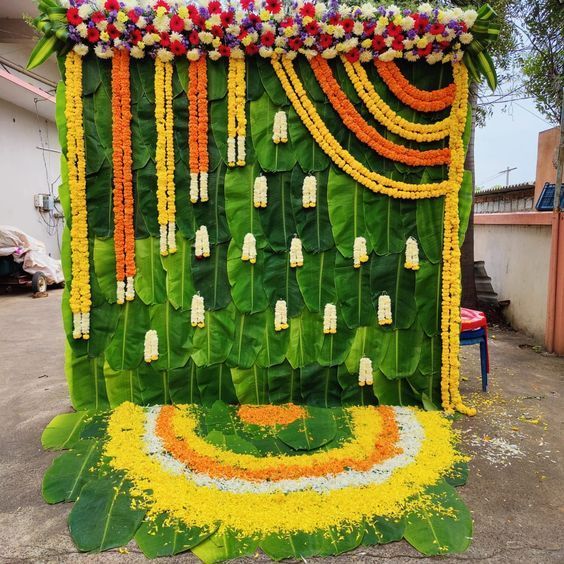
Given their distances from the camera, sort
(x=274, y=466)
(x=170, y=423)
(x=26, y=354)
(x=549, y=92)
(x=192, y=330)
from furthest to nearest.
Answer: (x=549, y=92)
(x=26, y=354)
(x=192, y=330)
(x=170, y=423)
(x=274, y=466)

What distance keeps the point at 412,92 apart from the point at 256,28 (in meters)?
1.11

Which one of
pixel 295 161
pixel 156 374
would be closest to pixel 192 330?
pixel 156 374

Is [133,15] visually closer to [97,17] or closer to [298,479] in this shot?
[97,17]

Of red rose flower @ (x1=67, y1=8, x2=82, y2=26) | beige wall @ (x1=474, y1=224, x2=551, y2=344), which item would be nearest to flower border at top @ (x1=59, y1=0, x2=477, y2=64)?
red rose flower @ (x1=67, y1=8, x2=82, y2=26)

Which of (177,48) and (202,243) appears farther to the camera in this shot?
(202,243)

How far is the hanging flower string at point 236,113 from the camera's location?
3.23 meters

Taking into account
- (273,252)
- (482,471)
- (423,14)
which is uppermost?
(423,14)

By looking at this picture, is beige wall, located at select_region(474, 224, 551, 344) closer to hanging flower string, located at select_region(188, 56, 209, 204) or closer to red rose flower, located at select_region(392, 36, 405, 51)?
red rose flower, located at select_region(392, 36, 405, 51)

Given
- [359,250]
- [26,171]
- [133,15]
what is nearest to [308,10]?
[133,15]

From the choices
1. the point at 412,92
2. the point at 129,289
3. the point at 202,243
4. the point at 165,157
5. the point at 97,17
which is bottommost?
the point at 129,289

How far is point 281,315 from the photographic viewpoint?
346 centimetres

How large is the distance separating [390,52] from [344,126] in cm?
54

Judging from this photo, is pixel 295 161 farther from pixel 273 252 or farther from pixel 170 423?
pixel 170 423

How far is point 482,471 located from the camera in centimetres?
277
